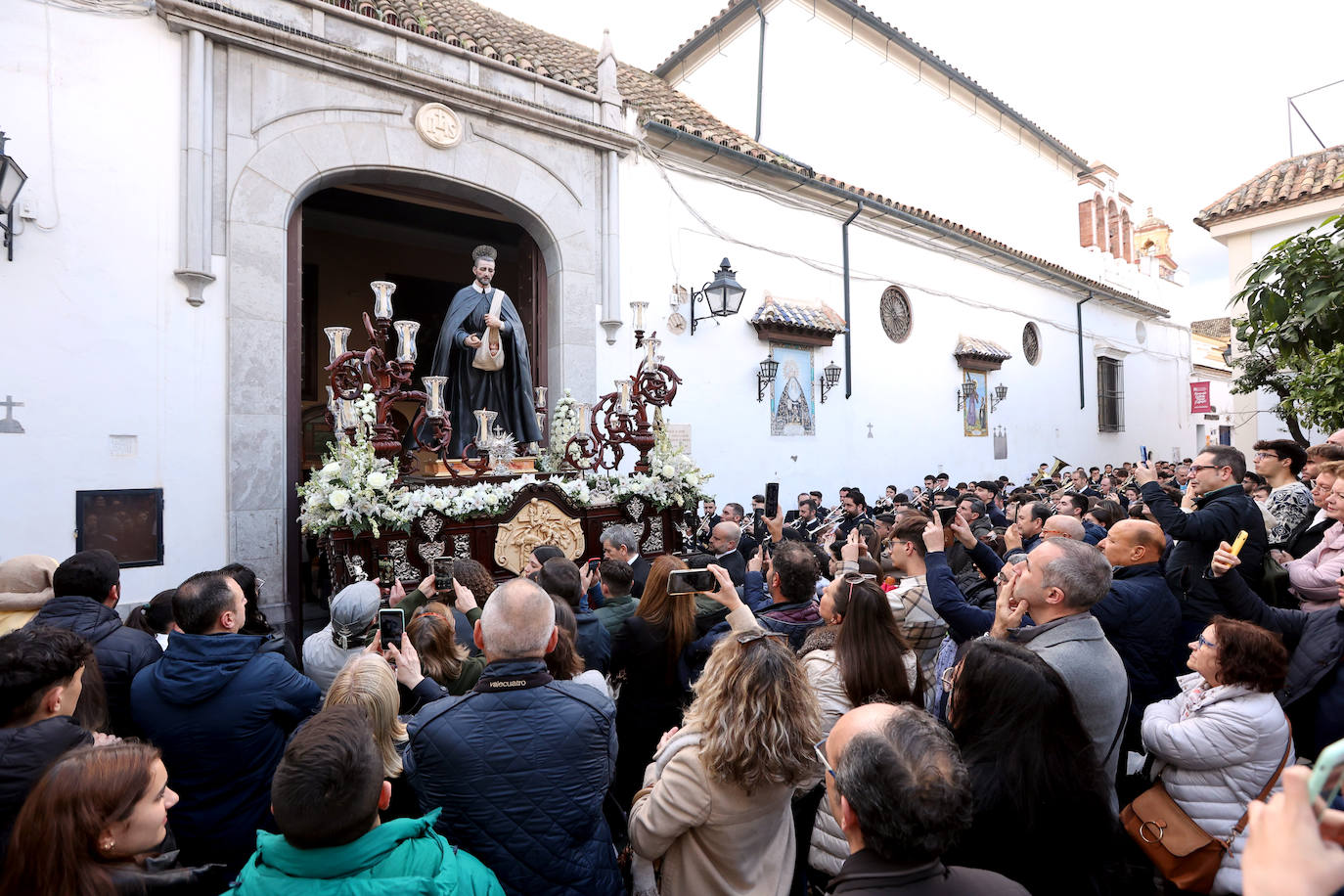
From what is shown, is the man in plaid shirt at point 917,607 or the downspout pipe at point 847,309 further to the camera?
the downspout pipe at point 847,309

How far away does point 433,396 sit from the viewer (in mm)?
6070

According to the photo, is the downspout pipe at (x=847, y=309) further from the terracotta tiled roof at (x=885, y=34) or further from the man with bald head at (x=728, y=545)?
the man with bald head at (x=728, y=545)

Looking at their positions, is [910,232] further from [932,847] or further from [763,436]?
[932,847]

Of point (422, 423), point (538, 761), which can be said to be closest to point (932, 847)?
point (538, 761)

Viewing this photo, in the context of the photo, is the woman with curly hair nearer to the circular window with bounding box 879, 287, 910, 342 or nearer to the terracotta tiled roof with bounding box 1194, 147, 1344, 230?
the circular window with bounding box 879, 287, 910, 342

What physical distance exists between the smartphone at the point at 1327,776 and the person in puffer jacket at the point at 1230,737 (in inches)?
75.2

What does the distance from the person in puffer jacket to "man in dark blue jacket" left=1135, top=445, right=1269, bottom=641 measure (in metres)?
1.44

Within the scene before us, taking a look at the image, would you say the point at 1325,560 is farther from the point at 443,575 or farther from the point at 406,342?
the point at 406,342

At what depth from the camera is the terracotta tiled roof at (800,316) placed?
1098 cm

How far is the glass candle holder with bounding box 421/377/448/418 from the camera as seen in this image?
6.02 m

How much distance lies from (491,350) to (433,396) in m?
1.38

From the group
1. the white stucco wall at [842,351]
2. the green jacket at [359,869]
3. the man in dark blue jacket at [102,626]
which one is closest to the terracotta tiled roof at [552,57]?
the white stucco wall at [842,351]

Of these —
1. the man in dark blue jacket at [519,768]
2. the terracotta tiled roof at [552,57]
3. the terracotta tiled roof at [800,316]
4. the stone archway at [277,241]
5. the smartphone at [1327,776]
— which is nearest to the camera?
the smartphone at [1327,776]

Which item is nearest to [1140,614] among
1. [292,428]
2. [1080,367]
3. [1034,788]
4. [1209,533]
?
[1209,533]
